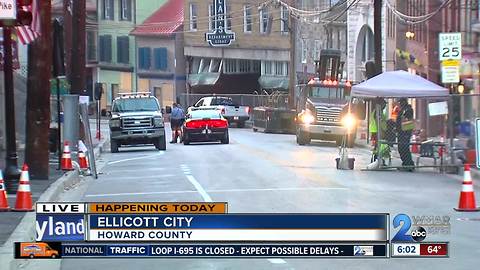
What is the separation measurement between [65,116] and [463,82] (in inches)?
629

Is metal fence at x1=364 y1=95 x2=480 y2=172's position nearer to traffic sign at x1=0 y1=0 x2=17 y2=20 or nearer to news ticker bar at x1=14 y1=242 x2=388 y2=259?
traffic sign at x1=0 y1=0 x2=17 y2=20

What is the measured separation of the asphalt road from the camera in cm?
1054

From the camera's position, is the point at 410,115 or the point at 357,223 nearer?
the point at 357,223

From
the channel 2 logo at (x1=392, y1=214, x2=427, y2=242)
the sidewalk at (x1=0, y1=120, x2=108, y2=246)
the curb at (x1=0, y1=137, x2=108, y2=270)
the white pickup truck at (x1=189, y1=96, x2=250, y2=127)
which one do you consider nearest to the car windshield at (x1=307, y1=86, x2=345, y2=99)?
the sidewalk at (x1=0, y1=120, x2=108, y2=246)

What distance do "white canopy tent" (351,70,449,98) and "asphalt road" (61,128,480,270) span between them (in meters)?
2.15

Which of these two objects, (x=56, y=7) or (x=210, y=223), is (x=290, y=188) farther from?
(x=56, y=7)

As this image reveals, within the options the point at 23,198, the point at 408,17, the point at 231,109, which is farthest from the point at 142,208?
the point at 231,109

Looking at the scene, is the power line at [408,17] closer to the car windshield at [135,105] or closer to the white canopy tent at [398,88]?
the car windshield at [135,105]

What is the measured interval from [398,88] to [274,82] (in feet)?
143

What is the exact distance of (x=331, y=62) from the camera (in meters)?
39.7

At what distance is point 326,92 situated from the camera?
1535 inches

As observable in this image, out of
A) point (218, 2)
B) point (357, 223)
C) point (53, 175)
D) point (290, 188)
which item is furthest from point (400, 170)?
point (218, 2)

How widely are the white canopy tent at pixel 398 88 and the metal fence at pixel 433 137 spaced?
316 millimetres

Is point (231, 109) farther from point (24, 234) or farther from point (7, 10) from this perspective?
point (24, 234)
